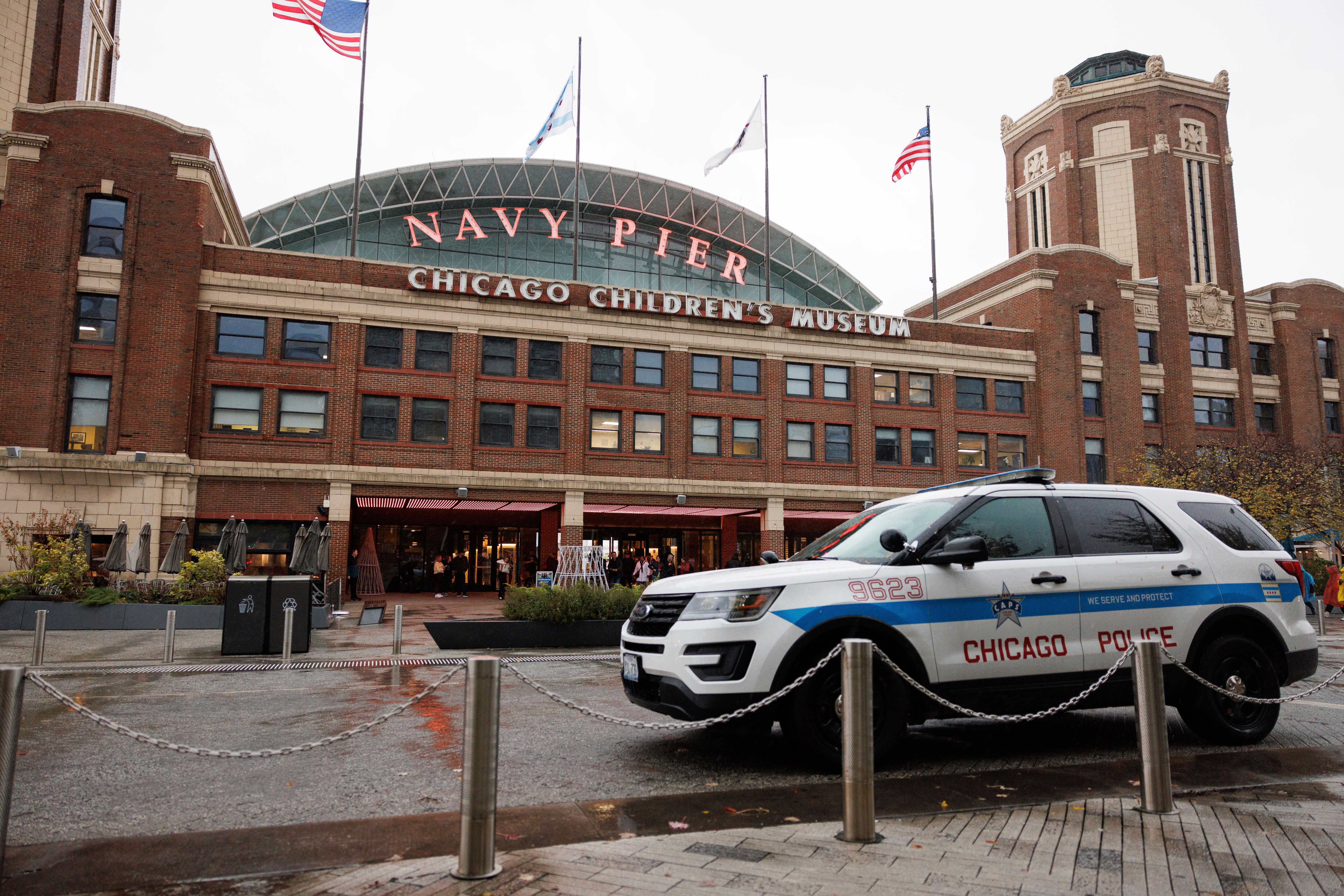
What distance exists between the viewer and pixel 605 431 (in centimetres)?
3350

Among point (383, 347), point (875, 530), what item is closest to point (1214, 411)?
point (383, 347)

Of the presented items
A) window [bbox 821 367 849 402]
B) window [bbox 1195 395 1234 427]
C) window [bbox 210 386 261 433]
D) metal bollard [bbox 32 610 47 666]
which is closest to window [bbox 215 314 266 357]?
window [bbox 210 386 261 433]

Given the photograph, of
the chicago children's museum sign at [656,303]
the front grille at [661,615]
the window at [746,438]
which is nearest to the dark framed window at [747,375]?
the window at [746,438]

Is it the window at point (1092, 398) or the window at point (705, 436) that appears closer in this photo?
the window at point (705, 436)

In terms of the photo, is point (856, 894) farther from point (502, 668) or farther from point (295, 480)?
point (295, 480)

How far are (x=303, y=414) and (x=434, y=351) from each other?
200 inches

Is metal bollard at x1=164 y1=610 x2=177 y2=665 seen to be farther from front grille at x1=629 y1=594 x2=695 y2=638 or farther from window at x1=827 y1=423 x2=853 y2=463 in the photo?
window at x1=827 y1=423 x2=853 y2=463

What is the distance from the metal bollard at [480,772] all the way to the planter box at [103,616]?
17092 millimetres

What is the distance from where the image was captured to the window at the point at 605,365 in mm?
33719

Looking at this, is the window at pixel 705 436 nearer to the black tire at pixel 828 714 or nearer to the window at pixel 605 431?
the window at pixel 605 431

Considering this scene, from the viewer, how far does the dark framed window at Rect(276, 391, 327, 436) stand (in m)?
29.7

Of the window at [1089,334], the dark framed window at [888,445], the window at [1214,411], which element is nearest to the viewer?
the dark framed window at [888,445]

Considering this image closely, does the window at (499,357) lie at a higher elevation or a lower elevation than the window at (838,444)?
higher

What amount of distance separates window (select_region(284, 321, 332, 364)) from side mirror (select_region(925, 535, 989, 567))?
28.4 m
